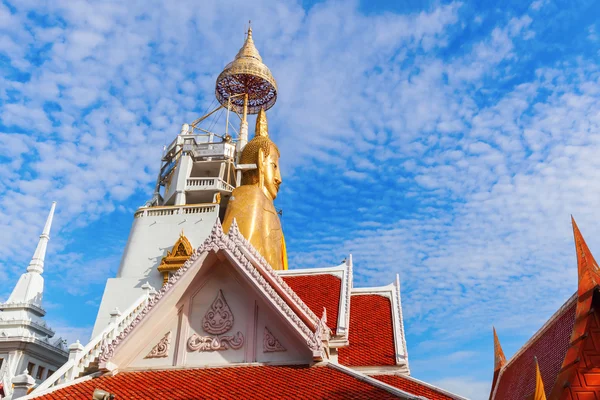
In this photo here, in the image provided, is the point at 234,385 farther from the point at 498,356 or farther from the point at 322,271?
the point at 498,356

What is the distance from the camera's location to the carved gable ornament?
8180 millimetres

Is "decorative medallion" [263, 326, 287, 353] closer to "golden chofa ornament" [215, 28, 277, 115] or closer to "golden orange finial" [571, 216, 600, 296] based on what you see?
"golden orange finial" [571, 216, 600, 296]

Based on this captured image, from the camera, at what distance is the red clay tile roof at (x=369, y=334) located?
8.81 m

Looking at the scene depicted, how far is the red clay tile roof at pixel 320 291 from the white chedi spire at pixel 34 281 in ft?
39.7

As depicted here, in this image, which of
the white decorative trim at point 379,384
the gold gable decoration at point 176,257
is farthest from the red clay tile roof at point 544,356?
the gold gable decoration at point 176,257

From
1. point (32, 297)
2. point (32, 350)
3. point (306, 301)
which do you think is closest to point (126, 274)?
point (32, 297)

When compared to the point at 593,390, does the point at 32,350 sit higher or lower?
higher

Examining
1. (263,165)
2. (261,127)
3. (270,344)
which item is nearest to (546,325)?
(270,344)

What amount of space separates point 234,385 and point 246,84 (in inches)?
1158

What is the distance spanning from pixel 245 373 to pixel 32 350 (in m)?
12.5

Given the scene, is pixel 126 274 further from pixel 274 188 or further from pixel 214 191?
pixel 274 188

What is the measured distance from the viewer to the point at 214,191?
25766 millimetres

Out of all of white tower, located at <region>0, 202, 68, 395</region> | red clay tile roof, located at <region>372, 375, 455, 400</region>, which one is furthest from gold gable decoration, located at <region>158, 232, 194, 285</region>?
red clay tile roof, located at <region>372, 375, 455, 400</region>

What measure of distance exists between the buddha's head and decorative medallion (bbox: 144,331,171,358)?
53.0 ft
